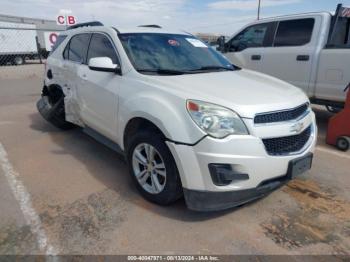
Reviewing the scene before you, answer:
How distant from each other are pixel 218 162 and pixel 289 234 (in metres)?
0.96

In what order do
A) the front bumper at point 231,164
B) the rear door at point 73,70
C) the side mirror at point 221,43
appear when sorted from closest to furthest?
the front bumper at point 231,164, the rear door at point 73,70, the side mirror at point 221,43

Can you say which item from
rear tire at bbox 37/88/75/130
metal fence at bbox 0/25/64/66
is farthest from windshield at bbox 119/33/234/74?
metal fence at bbox 0/25/64/66

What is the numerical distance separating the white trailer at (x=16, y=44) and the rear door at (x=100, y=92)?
67.5ft

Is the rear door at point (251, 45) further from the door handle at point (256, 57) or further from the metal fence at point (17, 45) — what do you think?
the metal fence at point (17, 45)

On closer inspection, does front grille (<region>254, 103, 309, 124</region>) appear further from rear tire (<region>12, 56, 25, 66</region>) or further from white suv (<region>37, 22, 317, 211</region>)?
rear tire (<region>12, 56, 25, 66</region>)

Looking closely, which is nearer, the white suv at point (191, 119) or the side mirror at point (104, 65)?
the white suv at point (191, 119)

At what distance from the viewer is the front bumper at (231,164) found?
2604 millimetres

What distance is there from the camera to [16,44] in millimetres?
23078

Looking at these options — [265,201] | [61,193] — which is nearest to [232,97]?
[265,201]

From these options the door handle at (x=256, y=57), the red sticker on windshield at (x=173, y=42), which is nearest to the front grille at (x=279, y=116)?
the red sticker on windshield at (x=173, y=42)

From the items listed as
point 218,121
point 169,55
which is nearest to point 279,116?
point 218,121

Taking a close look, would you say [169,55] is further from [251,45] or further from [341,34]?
[341,34]

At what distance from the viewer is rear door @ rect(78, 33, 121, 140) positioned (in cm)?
368

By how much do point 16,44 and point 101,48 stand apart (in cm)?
2239
